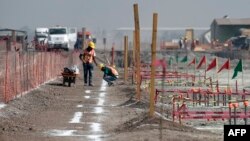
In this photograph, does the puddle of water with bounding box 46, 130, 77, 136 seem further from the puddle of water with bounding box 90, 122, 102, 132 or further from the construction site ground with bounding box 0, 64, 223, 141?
the puddle of water with bounding box 90, 122, 102, 132

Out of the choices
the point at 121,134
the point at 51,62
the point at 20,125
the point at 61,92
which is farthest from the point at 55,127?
the point at 51,62

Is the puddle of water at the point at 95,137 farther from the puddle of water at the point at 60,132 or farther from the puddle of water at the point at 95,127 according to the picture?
the puddle of water at the point at 95,127

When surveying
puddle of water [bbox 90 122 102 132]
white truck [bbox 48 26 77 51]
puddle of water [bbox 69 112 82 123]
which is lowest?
puddle of water [bbox 90 122 102 132]

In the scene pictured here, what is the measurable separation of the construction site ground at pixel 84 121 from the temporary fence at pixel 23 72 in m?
0.37

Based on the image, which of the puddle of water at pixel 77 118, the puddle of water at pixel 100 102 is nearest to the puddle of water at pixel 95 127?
the puddle of water at pixel 77 118

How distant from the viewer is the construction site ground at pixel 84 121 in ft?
56.3

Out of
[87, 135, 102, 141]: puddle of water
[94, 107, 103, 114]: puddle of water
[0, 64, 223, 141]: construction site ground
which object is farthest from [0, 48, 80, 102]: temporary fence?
[87, 135, 102, 141]: puddle of water

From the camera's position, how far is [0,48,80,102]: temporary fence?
79.7 ft

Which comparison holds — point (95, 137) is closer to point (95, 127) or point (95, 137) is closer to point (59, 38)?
point (95, 127)

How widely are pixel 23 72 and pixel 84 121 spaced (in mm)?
8505

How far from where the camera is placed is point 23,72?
28.9m

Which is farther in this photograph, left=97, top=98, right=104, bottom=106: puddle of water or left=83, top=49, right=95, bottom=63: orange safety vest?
left=83, top=49, right=95, bottom=63: orange safety vest

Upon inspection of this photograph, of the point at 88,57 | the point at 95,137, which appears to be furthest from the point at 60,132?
the point at 88,57

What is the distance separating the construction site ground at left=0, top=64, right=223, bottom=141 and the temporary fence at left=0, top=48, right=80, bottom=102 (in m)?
0.37
